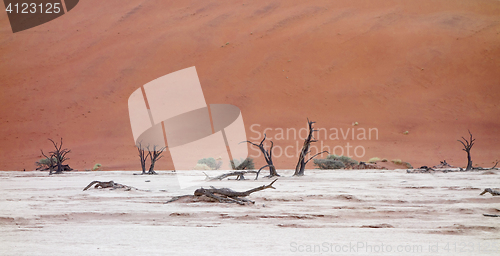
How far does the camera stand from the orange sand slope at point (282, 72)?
92.9 feet

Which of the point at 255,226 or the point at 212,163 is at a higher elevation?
the point at 212,163

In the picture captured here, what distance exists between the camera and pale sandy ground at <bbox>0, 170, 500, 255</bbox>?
369cm

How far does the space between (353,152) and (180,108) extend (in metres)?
14.0

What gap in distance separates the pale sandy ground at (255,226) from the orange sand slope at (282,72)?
18.0 metres

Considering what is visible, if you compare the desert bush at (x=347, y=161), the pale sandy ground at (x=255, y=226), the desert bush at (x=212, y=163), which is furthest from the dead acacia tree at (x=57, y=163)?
the desert bush at (x=347, y=161)

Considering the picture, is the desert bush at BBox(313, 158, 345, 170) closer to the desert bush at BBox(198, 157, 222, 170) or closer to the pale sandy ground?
the desert bush at BBox(198, 157, 222, 170)

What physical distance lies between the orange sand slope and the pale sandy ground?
18.0 meters

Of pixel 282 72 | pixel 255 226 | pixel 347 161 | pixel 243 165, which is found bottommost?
pixel 255 226

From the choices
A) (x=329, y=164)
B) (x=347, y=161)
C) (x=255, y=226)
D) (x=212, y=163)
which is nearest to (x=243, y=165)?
(x=212, y=163)

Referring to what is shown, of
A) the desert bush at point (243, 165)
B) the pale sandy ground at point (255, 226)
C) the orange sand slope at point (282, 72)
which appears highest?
the orange sand slope at point (282, 72)

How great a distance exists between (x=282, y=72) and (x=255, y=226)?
30.4 metres

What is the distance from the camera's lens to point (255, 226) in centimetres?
477

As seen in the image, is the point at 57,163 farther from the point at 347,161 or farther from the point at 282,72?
the point at 282,72

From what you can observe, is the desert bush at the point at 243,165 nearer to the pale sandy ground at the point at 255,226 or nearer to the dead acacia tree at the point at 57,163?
the dead acacia tree at the point at 57,163
